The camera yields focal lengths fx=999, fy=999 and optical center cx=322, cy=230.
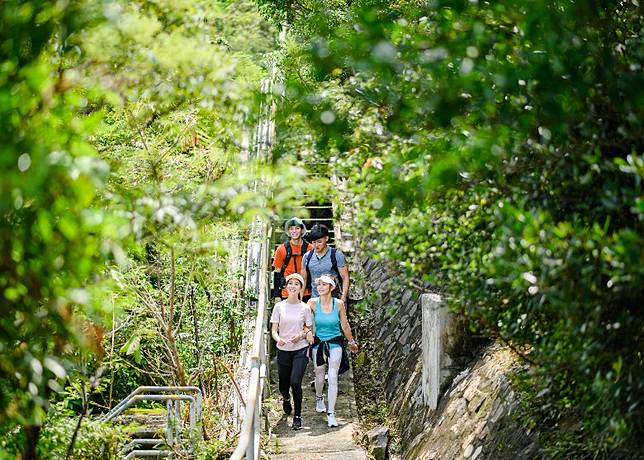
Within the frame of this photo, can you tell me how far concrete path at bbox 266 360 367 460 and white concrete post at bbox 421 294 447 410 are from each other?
855mm

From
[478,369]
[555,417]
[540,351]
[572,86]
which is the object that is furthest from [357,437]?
[572,86]

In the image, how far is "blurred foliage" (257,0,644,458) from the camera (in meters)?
4.18

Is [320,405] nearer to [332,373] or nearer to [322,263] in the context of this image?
[332,373]

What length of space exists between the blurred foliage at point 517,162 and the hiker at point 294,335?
13.8ft

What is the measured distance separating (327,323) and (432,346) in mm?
1309

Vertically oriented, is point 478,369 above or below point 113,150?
below

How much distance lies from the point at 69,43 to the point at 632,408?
2886mm

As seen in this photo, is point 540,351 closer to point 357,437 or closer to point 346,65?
point 346,65

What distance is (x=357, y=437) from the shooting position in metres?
9.84

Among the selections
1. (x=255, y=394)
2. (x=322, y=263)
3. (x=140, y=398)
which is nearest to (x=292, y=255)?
(x=322, y=263)

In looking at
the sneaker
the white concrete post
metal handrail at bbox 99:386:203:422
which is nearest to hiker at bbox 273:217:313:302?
the sneaker

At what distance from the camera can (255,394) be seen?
286 inches

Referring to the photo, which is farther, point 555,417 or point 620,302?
point 555,417

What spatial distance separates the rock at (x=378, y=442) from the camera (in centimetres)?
948
